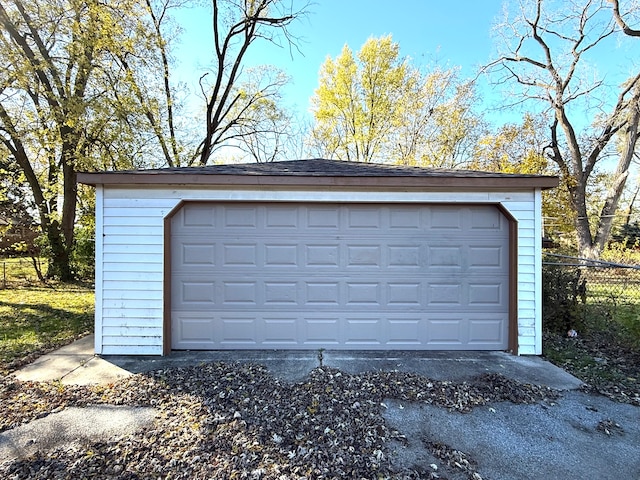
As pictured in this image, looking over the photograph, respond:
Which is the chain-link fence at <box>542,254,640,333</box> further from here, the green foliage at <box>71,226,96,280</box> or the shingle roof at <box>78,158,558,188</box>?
the green foliage at <box>71,226,96,280</box>

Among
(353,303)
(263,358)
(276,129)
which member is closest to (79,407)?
(263,358)

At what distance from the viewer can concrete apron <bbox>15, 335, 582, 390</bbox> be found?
394cm

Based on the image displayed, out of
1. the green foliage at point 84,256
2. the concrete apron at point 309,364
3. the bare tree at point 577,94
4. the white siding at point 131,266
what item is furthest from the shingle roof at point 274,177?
the bare tree at point 577,94

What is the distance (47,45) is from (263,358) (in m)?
11.3

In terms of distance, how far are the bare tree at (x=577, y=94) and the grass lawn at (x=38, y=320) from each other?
1672 centimetres

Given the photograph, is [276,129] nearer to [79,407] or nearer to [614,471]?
[79,407]

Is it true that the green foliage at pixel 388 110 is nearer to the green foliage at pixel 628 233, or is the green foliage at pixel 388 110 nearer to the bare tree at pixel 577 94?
the bare tree at pixel 577 94

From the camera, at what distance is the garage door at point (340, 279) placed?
4.80m

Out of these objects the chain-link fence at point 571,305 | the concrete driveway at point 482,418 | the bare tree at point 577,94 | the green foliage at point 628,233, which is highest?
the bare tree at point 577,94

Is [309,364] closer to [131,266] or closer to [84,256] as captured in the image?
[131,266]

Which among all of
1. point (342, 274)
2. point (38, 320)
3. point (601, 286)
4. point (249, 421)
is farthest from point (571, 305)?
point (38, 320)

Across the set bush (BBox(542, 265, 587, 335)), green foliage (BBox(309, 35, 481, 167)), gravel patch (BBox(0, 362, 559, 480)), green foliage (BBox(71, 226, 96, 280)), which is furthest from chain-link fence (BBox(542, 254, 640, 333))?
green foliage (BBox(71, 226, 96, 280))

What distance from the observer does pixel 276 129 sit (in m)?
16.1

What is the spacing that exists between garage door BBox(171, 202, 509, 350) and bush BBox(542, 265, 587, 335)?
1.50 meters
